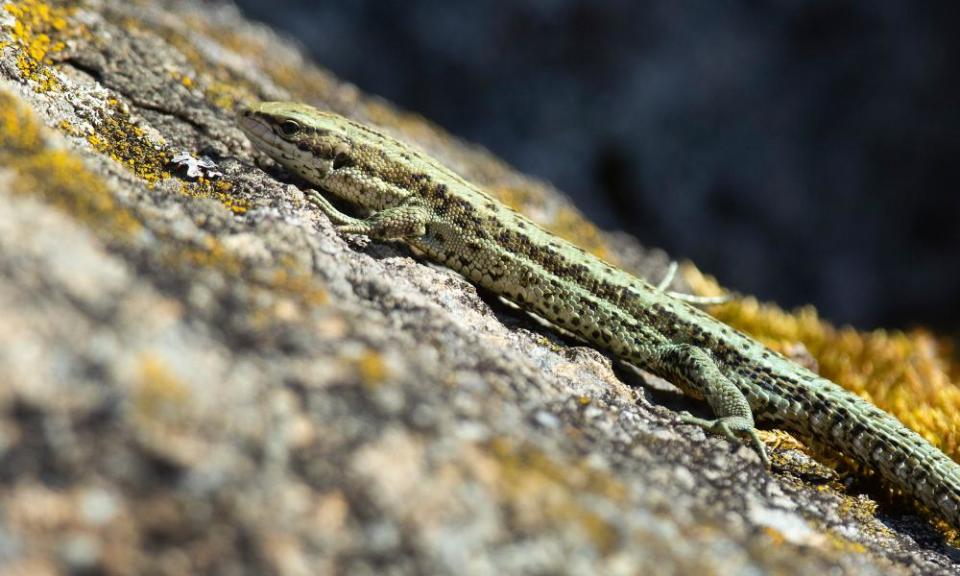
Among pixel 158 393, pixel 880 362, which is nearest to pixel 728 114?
pixel 880 362

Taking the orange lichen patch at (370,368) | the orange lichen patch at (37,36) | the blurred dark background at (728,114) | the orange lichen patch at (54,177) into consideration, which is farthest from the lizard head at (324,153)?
the blurred dark background at (728,114)

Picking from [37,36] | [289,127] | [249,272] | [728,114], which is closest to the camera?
[249,272]

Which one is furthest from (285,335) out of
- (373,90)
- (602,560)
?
(373,90)

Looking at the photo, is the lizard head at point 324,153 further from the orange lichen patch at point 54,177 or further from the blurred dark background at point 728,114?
the blurred dark background at point 728,114

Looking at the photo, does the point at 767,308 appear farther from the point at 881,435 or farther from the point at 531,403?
the point at 531,403

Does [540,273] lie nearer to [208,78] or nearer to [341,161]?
[341,161]
